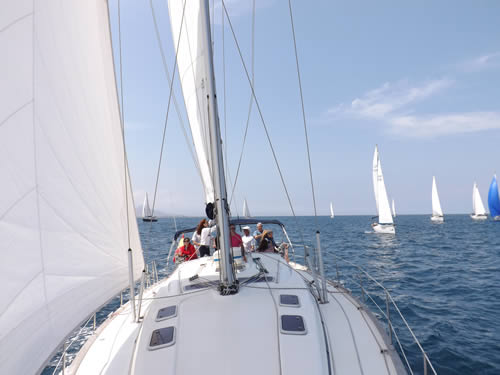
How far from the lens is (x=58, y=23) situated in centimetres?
253

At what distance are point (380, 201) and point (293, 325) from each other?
35.1 m

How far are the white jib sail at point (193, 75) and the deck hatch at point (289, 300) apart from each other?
386 cm

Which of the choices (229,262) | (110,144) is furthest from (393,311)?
(110,144)

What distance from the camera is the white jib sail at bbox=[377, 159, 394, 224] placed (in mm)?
33000

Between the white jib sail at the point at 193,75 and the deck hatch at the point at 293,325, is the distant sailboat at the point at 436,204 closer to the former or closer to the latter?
the white jib sail at the point at 193,75

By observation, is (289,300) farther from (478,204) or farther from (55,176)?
(478,204)

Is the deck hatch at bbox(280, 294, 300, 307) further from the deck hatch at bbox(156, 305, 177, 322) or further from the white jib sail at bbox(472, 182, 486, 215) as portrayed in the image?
the white jib sail at bbox(472, 182, 486, 215)

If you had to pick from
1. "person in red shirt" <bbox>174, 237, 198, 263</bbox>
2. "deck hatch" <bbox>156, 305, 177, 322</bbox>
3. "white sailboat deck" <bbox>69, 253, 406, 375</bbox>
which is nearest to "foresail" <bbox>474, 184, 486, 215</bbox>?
"person in red shirt" <bbox>174, 237, 198, 263</bbox>

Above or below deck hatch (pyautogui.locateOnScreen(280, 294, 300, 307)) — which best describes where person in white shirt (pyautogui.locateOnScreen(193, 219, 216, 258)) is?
above

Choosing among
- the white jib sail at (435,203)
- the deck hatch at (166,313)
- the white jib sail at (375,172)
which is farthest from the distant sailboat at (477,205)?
the deck hatch at (166,313)

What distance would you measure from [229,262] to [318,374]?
1.48 m

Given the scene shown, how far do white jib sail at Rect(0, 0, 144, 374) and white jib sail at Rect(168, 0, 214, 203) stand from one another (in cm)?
337

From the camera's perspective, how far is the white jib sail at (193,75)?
6.52 metres

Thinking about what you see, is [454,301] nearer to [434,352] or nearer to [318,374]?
[434,352]
